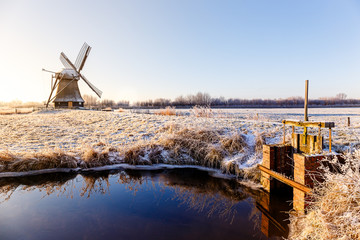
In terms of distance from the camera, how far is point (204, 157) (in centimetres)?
853

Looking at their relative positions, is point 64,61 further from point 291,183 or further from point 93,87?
point 291,183

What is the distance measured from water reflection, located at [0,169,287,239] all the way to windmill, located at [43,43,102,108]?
91.1ft

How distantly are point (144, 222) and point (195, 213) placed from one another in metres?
1.29

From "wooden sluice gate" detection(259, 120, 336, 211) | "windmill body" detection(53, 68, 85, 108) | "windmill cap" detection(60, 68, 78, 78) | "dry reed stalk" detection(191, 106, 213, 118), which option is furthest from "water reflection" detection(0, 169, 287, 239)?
"windmill cap" detection(60, 68, 78, 78)

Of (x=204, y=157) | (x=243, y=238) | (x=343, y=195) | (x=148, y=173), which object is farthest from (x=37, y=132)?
(x=343, y=195)

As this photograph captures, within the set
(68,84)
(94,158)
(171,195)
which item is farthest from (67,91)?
(171,195)

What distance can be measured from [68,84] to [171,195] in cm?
3152

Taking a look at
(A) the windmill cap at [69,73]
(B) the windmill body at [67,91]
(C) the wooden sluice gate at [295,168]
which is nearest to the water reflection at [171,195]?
(C) the wooden sluice gate at [295,168]

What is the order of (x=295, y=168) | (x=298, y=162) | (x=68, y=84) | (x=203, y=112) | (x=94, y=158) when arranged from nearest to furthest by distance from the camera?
1. (x=298, y=162)
2. (x=295, y=168)
3. (x=94, y=158)
4. (x=203, y=112)
5. (x=68, y=84)

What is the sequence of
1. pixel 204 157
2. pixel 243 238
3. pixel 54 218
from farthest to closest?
pixel 204 157 → pixel 54 218 → pixel 243 238

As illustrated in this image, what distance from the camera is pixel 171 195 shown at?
6.07 m

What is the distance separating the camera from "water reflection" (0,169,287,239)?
179 inches

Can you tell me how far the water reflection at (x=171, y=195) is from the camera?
4535 millimetres

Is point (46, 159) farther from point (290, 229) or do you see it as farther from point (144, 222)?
point (290, 229)
